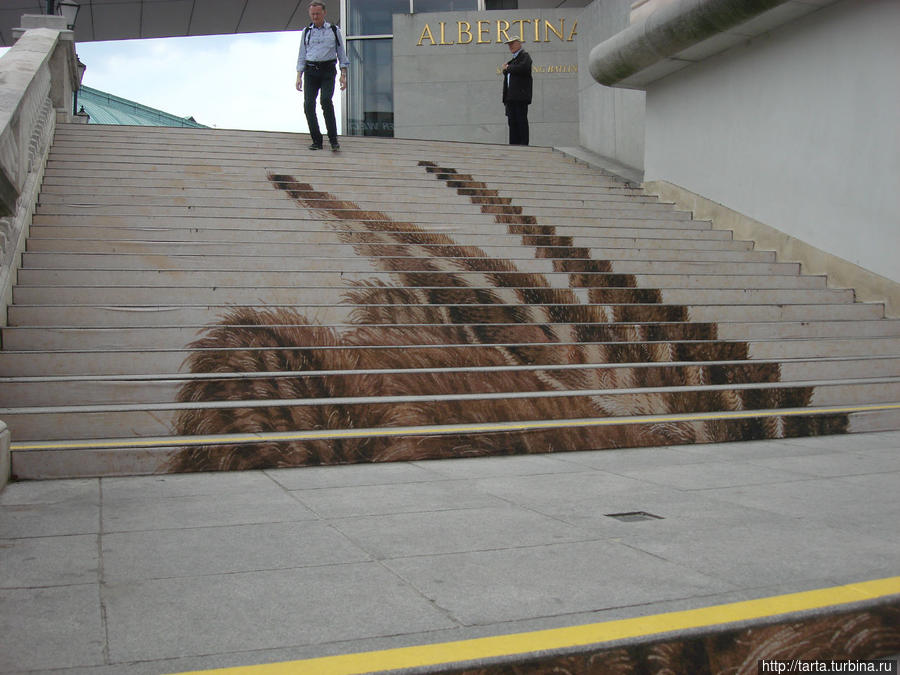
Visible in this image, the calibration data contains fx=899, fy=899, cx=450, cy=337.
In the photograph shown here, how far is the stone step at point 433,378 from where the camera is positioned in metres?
5.74

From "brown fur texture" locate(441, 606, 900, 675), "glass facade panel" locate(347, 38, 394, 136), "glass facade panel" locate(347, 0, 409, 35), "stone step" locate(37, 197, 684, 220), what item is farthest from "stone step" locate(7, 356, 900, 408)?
"glass facade panel" locate(347, 0, 409, 35)

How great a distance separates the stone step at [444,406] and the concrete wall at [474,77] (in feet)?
51.9

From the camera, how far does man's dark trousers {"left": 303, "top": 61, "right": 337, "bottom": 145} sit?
12328 millimetres

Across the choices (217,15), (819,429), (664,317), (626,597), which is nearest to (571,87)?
(217,15)

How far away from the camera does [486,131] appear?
22234 millimetres

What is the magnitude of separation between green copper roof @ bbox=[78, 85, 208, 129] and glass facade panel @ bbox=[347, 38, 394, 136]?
9242mm

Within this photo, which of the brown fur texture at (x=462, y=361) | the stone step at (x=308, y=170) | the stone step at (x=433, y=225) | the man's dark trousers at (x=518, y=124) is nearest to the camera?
the brown fur texture at (x=462, y=361)

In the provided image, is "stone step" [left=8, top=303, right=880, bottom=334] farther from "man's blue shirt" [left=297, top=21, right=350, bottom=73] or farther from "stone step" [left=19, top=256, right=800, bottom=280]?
"man's blue shirt" [left=297, top=21, right=350, bottom=73]

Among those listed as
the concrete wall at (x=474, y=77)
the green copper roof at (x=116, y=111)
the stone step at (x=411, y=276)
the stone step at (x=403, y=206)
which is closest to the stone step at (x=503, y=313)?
the stone step at (x=411, y=276)

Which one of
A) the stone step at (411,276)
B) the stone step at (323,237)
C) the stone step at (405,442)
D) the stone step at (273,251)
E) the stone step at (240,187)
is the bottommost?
the stone step at (405,442)

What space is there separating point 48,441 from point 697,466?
12.5 feet

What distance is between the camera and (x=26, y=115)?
705 cm

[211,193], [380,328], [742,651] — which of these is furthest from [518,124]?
[742,651]

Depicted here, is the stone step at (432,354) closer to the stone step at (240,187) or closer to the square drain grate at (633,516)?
the square drain grate at (633,516)
